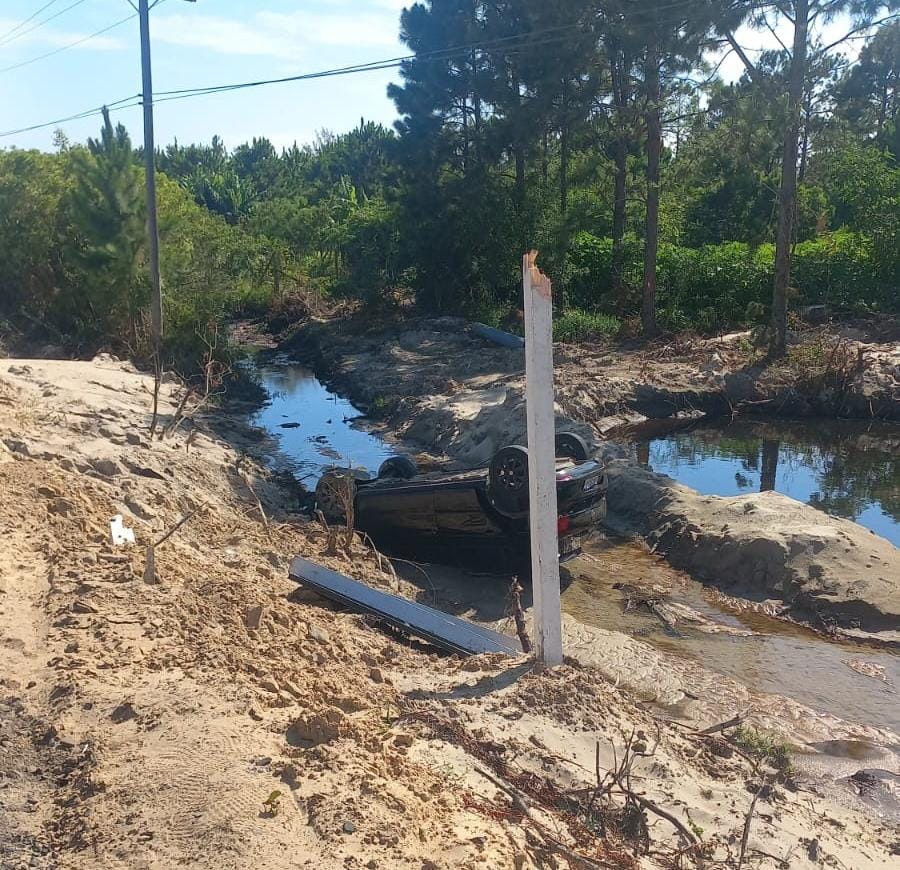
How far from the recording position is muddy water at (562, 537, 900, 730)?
767 centimetres

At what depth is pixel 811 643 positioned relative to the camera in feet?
28.6

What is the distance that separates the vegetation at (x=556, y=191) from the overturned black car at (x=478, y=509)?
39.8ft

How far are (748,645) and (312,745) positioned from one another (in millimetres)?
5550

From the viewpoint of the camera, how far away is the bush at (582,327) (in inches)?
1025

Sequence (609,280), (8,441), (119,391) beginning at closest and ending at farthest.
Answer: (8,441) < (119,391) < (609,280)

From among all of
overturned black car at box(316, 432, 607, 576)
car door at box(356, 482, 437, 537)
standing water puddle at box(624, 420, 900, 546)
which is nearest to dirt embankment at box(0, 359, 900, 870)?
overturned black car at box(316, 432, 607, 576)

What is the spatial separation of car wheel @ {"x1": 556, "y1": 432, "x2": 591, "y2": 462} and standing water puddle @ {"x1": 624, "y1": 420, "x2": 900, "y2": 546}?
Result: 4393 mm

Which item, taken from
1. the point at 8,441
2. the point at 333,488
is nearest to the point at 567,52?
the point at 333,488

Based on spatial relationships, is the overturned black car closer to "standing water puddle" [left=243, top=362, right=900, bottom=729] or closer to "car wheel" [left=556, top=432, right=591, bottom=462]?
"car wheel" [left=556, top=432, right=591, bottom=462]

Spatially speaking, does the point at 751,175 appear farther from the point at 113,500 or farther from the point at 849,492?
the point at 113,500

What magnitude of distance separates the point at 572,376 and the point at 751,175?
2232cm

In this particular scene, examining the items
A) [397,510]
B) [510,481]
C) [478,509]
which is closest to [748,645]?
[510,481]

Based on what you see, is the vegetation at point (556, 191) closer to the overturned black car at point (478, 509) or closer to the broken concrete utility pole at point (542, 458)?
the overturned black car at point (478, 509)

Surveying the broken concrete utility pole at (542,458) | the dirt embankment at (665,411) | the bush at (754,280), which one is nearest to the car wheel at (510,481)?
the dirt embankment at (665,411)
